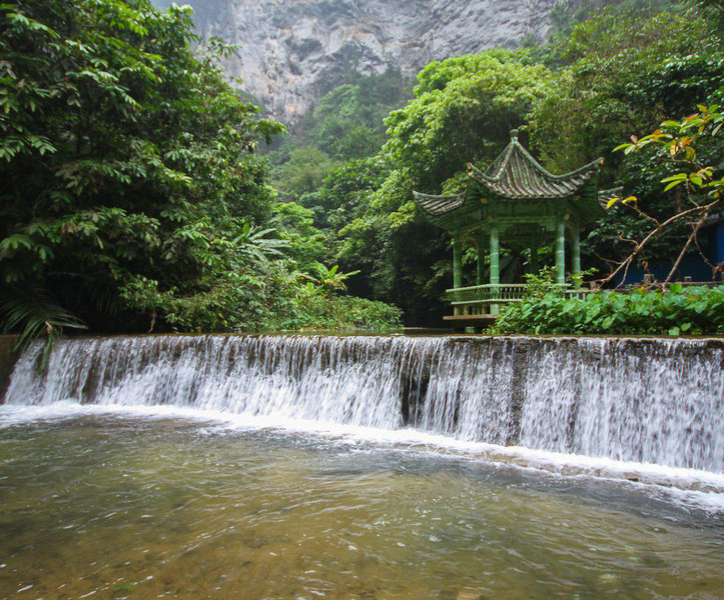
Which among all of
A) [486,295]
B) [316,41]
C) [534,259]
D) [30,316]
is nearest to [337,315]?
[534,259]

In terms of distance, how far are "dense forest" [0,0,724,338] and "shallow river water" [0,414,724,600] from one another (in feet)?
19.5

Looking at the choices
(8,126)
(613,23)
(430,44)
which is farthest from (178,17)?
(430,44)

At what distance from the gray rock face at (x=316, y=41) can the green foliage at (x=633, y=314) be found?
165 feet

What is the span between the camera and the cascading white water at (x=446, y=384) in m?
4.96

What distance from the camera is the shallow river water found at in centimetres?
246

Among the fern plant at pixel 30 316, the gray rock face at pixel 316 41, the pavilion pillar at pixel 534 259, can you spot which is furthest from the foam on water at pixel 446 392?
the gray rock face at pixel 316 41

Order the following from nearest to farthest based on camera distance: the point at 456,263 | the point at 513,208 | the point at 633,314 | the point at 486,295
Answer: the point at 633,314 → the point at 486,295 → the point at 513,208 → the point at 456,263

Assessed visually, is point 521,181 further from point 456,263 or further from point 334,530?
point 334,530

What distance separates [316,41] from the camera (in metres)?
57.0

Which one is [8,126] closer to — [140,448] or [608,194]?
[140,448]

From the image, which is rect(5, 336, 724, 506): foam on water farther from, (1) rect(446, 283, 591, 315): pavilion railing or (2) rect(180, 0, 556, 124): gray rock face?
(2) rect(180, 0, 556, 124): gray rock face

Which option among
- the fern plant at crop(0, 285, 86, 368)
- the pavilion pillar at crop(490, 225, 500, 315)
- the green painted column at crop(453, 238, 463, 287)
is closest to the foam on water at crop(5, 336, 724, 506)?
the fern plant at crop(0, 285, 86, 368)

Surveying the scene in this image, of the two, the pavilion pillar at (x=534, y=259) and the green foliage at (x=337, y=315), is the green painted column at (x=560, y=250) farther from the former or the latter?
the green foliage at (x=337, y=315)

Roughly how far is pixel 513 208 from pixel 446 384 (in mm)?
6279
